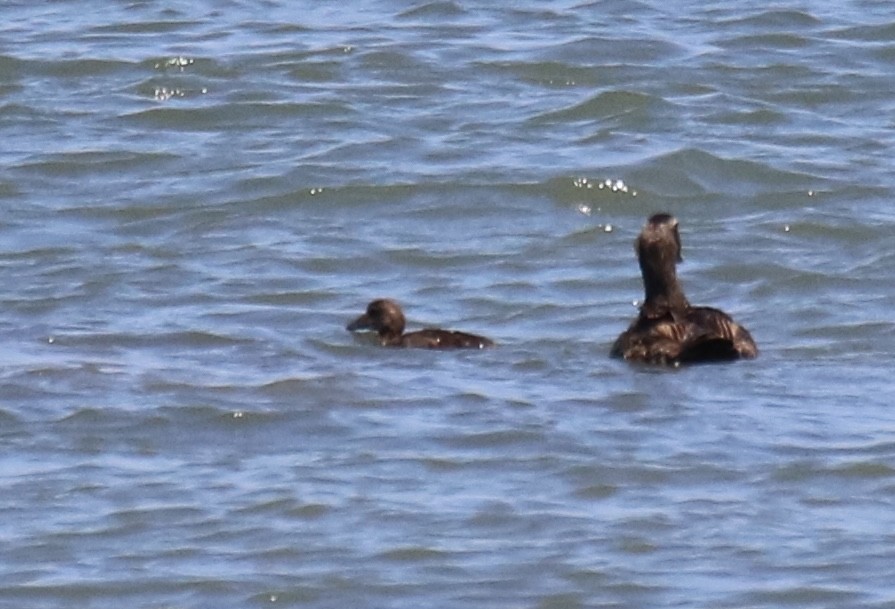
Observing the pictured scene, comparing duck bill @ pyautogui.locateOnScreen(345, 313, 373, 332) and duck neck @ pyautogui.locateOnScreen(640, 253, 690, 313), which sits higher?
duck neck @ pyautogui.locateOnScreen(640, 253, 690, 313)

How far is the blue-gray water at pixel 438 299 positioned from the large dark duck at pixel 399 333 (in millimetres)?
145

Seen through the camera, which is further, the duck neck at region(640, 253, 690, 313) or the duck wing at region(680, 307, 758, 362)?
the duck neck at region(640, 253, 690, 313)

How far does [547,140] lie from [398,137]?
916 millimetres

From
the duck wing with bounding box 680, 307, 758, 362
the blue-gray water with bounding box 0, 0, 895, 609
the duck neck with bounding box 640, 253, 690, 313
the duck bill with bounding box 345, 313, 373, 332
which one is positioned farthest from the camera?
the duck bill with bounding box 345, 313, 373, 332

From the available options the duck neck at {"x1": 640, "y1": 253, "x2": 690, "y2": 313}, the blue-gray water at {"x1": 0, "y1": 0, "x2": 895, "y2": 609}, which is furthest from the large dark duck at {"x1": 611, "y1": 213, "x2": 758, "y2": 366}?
the blue-gray water at {"x1": 0, "y1": 0, "x2": 895, "y2": 609}

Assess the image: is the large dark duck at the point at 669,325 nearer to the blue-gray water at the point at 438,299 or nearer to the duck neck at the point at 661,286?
the duck neck at the point at 661,286

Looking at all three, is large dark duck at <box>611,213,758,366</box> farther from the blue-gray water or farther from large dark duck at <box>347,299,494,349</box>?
large dark duck at <box>347,299,494,349</box>

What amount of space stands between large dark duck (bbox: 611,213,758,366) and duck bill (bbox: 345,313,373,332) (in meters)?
A: 1.13

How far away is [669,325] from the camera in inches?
425

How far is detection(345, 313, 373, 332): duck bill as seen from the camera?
11.1 metres

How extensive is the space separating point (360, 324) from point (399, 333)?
29cm

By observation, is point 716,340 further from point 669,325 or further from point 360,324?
point 360,324

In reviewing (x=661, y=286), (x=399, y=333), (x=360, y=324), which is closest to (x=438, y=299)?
(x=360, y=324)

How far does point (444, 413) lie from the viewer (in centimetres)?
960
